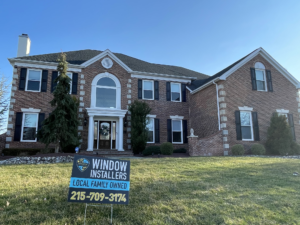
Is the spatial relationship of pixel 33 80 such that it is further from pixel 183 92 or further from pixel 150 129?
pixel 183 92

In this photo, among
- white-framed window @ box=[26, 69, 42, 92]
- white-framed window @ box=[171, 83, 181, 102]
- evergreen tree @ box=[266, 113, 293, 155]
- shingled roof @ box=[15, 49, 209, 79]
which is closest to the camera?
evergreen tree @ box=[266, 113, 293, 155]

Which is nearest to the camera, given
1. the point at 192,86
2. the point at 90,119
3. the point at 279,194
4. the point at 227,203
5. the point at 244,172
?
the point at 227,203

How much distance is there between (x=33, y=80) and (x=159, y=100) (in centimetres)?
943

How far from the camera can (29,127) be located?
15.3 metres

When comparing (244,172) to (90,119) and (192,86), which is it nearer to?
(90,119)

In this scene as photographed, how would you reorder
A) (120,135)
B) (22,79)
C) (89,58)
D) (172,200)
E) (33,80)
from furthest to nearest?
(89,58) → (120,135) → (33,80) → (22,79) → (172,200)

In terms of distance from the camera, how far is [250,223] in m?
3.59

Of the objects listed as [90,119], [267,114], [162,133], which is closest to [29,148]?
[90,119]

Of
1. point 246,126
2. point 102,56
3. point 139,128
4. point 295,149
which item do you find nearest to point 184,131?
point 139,128

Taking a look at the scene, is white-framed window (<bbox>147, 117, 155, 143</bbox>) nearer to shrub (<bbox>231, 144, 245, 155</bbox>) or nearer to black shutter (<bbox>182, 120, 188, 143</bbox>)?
black shutter (<bbox>182, 120, 188, 143</bbox>)

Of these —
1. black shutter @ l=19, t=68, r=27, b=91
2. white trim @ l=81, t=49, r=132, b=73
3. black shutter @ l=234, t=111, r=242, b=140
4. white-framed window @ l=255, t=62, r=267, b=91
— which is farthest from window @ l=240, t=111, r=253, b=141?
black shutter @ l=19, t=68, r=27, b=91

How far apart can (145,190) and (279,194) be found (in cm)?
310

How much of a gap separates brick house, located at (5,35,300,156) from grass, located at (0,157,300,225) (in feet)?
25.3

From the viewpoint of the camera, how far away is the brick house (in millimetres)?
15188
